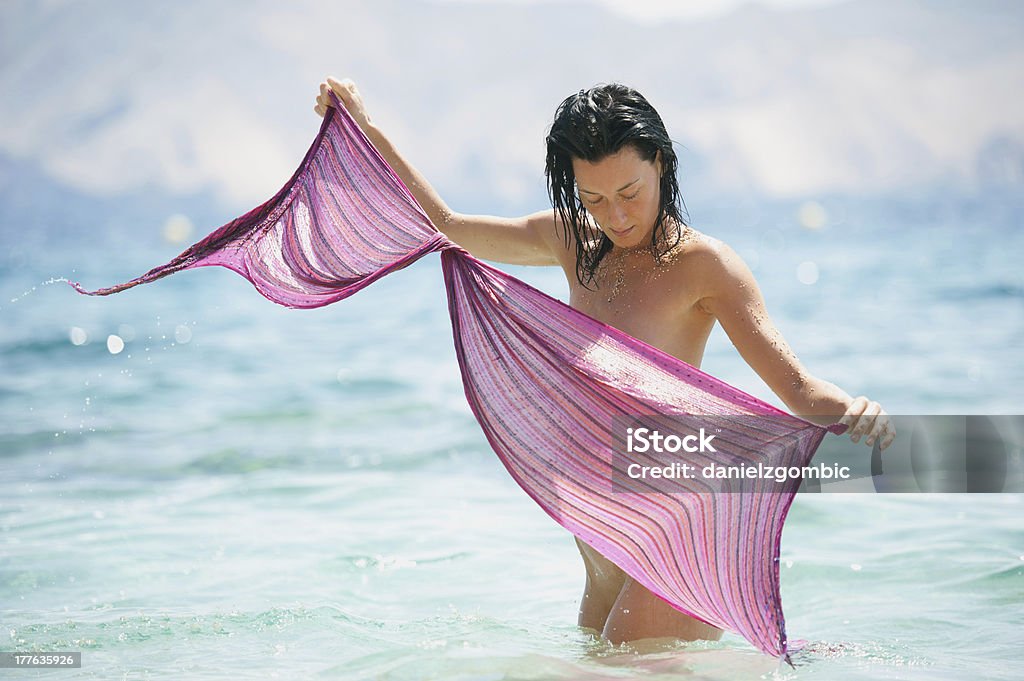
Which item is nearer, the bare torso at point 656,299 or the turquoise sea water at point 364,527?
the bare torso at point 656,299

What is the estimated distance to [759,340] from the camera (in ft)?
7.47

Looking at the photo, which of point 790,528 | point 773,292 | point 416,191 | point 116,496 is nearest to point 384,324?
point 773,292

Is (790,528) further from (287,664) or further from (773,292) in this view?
(773,292)

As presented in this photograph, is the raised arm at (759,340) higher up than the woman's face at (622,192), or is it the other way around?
the woman's face at (622,192)

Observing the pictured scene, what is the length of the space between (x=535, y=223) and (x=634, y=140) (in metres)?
0.54

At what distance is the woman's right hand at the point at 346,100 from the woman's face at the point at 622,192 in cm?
79

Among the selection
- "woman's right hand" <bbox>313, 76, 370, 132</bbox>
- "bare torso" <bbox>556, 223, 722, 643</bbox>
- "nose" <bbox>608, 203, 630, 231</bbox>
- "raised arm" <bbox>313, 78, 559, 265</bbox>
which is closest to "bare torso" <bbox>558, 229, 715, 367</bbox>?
"bare torso" <bbox>556, 223, 722, 643</bbox>

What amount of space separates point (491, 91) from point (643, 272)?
36.8m

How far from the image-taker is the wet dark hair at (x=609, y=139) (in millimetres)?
2260

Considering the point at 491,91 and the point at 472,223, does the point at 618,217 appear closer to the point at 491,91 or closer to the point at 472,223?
the point at 472,223

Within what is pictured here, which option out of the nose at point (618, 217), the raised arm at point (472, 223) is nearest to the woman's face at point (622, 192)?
the nose at point (618, 217)

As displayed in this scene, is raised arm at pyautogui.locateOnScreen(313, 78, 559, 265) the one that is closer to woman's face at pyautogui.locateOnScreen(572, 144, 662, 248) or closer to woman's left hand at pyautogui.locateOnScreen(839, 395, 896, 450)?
woman's face at pyautogui.locateOnScreen(572, 144, 662, 248)

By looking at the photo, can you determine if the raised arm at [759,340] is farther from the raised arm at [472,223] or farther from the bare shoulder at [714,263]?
the raised arm at [472,223]

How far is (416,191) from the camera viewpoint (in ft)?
9.39
